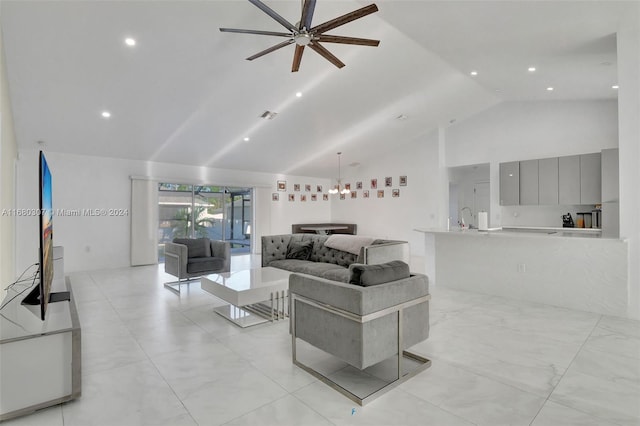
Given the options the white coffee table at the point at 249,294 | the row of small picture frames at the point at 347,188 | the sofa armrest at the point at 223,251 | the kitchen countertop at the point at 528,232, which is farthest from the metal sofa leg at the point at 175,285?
the row of small picture frames at the point at 347,188

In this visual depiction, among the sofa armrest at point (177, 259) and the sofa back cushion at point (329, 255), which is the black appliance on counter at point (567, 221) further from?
the sofa armrest at point (177, 259)

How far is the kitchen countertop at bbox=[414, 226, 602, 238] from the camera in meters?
4.33

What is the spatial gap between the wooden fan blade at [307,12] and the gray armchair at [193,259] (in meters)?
3.60

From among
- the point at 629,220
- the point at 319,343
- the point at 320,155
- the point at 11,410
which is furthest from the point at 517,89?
the point at 11,410

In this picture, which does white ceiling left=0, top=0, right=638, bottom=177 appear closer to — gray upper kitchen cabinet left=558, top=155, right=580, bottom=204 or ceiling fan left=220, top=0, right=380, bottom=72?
ceiling fan left=220, top=0, right=380, bottom=72

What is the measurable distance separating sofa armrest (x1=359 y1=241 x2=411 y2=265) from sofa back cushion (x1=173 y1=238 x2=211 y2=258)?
2881mm

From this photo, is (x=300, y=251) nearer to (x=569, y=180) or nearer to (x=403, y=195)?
(x=403, y=195)

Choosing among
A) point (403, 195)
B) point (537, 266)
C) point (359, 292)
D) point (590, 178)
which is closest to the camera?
point (359, 292)

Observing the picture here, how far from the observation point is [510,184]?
664cm

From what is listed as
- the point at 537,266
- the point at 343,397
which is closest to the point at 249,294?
the point at 343,397

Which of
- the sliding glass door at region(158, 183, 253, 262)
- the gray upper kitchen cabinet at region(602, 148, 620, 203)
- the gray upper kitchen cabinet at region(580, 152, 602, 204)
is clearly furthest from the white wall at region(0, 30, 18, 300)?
the gray upper kitchen cabinet at region(580, 152, 602, 204)

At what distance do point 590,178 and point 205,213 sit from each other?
825 centimetres

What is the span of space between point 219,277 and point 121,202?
4.29 metres

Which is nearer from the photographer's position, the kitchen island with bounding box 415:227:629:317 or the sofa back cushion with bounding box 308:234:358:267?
the kitchen island with bounding box 415:227:629:317
